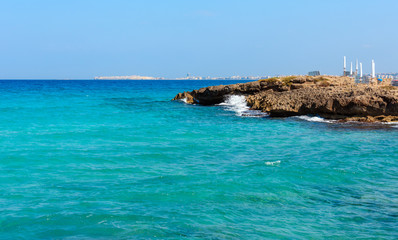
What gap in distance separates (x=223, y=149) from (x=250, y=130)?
22.5 ft

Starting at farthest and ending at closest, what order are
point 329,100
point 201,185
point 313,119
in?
point 329,100, point 313,119, point 201,185

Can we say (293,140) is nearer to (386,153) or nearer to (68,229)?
(386,153)

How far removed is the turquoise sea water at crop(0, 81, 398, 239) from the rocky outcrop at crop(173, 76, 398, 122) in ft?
12.5

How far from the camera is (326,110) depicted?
30234mm

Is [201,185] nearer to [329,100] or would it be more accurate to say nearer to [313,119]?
[313,119]

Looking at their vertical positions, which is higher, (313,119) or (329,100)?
(329,100)

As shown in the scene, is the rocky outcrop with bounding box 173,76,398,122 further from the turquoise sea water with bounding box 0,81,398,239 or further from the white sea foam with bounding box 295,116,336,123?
the turquoise sea water with bounding box 0,81,398,239

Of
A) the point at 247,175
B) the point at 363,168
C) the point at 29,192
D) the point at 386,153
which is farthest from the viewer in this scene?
the point at 386,153

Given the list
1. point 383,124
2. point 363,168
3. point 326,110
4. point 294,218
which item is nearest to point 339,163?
Answer: point 363,168

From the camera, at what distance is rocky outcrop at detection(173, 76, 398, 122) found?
27938 mm

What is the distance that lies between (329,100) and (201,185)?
800 inches

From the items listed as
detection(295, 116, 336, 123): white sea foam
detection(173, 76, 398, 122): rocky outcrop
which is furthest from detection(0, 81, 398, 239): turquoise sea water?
detection(295, 116, 336, 123): white sea foam

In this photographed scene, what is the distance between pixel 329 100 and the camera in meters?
30.4

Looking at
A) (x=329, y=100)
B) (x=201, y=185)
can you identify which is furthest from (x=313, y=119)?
(x=201, y=185)
